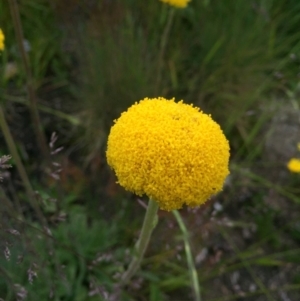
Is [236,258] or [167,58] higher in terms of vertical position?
[167,58]

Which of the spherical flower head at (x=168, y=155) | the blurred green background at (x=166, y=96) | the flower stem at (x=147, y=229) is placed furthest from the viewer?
the blurred green background at (x=166, y=96)

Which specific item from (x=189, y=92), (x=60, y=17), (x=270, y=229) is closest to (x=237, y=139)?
(x=189, y=92)

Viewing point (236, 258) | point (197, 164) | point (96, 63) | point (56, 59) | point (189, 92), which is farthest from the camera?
point (56, 59)

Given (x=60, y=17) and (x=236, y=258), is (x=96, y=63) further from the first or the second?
(x=236, y=258)

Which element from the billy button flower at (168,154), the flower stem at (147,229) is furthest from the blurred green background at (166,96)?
the billy button flower at (168,154)

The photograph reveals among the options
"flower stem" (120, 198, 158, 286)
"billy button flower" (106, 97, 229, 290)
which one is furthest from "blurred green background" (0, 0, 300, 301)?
"billy button flower" (106, 97, 229, 290)

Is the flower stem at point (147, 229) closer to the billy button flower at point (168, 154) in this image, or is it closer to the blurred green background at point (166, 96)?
the billy button flower at point (168, 154)
